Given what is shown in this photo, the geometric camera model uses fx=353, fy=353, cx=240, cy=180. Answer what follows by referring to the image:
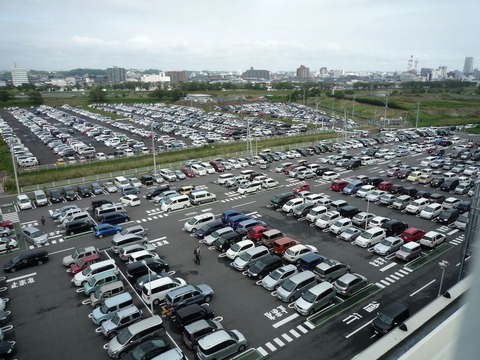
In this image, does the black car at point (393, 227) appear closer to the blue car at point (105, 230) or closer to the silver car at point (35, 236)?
the blue car at point (105, 230)

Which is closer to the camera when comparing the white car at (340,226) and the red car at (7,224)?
the white car at (340,226)

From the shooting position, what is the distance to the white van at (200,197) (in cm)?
3225

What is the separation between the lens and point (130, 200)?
32250 mm

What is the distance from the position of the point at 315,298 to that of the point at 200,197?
56.7 feet

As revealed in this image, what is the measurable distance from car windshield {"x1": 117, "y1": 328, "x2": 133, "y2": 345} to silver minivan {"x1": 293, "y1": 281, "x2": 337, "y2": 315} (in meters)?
7.97

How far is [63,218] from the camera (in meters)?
28.4

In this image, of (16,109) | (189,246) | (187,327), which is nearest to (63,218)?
(189,246)

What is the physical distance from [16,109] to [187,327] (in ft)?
348

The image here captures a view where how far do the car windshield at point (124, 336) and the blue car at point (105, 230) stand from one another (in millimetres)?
12161

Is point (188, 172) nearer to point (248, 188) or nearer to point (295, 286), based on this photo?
point (248, 188)

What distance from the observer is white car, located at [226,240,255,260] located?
22533 mm

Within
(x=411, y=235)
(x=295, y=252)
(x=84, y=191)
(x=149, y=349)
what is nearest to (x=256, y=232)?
(x=295, y=252)

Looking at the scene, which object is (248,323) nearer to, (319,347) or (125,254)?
(319,347)

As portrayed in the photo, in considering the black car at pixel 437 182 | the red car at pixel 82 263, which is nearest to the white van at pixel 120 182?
the red car at pixel 82 263
